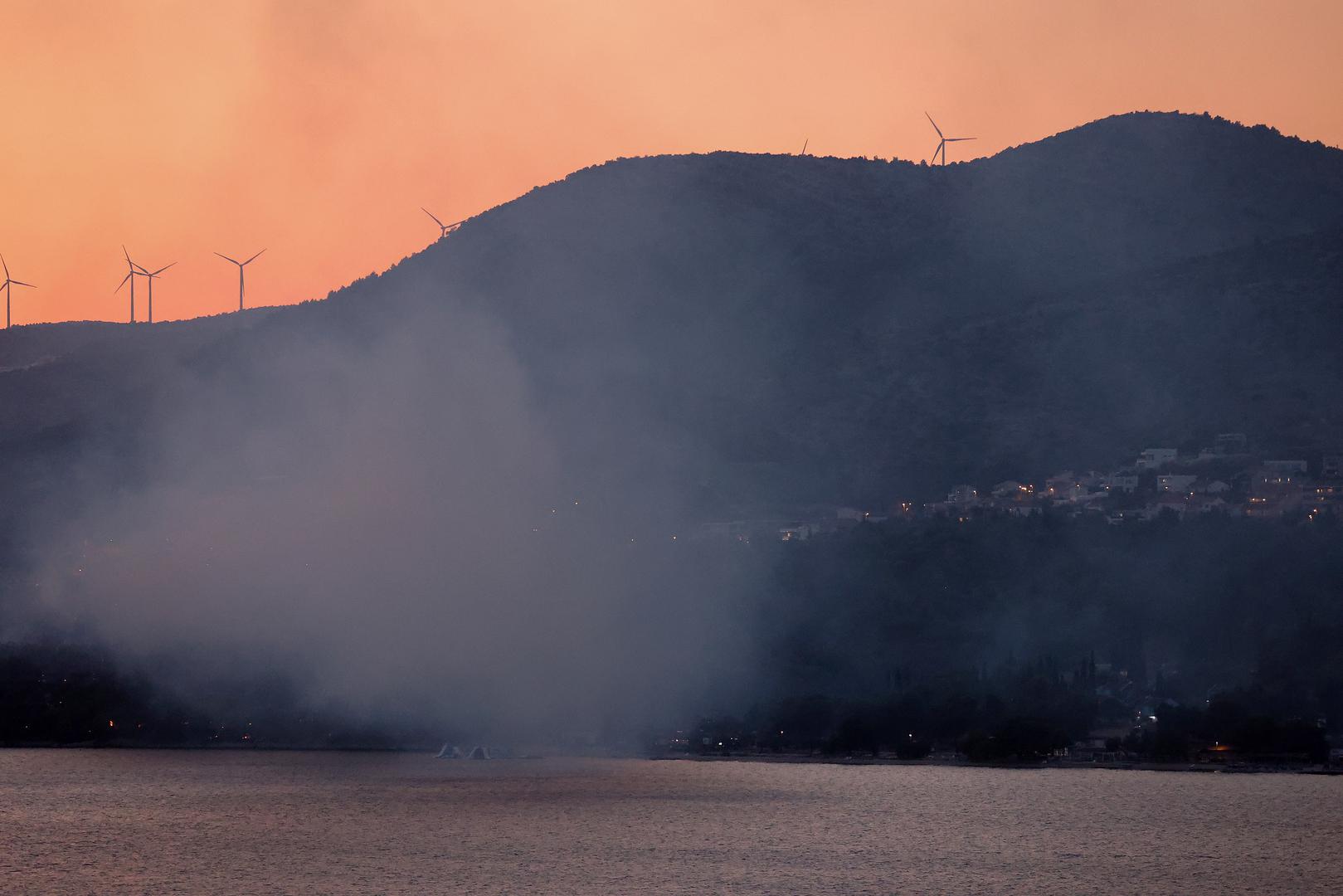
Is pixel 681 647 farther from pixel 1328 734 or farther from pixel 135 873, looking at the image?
pixel 135 873

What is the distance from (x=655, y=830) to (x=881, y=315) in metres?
101

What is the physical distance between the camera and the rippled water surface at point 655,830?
67125mm

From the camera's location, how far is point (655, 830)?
264ft

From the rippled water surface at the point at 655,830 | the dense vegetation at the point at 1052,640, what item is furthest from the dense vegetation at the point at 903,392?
the rippled water surface at the point at 655,830

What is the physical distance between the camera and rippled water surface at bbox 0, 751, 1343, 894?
6712 centimetres

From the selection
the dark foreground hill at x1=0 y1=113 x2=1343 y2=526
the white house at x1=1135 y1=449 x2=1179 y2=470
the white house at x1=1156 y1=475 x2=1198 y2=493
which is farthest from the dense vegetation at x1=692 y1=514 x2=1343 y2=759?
the dark foreground hill at x1=0 y1=113 x2=1343 y2=526

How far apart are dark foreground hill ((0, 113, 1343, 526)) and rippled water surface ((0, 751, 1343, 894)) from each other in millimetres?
49786

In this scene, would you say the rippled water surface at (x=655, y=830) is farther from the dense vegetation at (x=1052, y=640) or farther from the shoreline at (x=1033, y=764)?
the dense vegetation at (x=1052, y=640)

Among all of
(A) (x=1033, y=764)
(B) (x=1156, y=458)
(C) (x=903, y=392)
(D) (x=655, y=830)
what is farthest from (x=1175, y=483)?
(D) (x=655, y=830)

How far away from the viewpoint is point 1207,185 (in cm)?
18850

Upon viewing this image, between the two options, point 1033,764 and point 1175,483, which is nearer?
point 1033,764

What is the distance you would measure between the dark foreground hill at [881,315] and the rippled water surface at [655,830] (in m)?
49.8

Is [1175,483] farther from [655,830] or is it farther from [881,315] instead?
[655,830]

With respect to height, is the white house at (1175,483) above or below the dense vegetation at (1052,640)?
→ above
